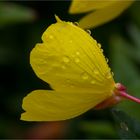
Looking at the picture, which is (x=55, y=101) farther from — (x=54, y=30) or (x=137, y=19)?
(x=137, y=19)

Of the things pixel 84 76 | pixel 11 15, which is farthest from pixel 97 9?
pixel 11 15

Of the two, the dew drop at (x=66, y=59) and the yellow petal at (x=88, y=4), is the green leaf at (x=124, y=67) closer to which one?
the yellow petal at (x=88, y=4)

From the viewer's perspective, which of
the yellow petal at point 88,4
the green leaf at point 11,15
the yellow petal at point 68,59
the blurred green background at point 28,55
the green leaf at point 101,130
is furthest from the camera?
the green leaf at point 11,15

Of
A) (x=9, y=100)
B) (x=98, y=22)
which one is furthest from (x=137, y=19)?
(x=98, y=22)

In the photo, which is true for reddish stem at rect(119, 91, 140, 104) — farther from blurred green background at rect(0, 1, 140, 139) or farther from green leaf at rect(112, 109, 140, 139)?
blurred green background at rect(0, 1, 140, 139)

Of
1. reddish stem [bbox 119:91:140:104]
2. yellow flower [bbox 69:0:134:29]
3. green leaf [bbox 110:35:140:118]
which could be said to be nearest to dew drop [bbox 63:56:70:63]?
reddish stem [bbox 119:91:140:104]

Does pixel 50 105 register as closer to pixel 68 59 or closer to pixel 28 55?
pixel 68 59

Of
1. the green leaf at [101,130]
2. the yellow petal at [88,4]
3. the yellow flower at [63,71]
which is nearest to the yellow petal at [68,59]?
the yellow flower at [63,71]

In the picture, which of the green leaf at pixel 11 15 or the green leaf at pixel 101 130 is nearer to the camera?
the green leaf at pixel 101 130
